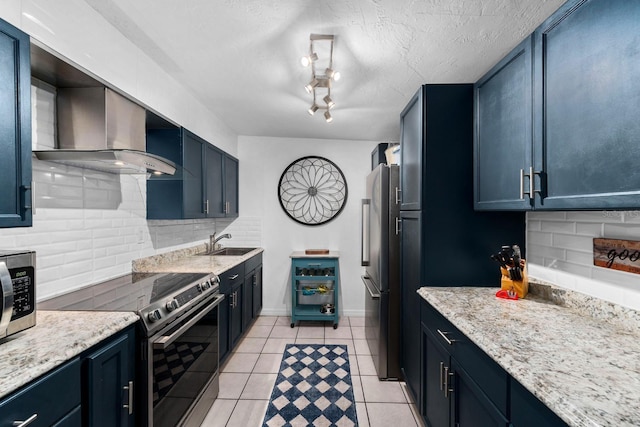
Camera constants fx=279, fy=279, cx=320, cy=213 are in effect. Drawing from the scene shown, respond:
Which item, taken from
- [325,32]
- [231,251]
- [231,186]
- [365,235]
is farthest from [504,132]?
[231,251]

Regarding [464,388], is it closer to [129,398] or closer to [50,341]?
[129,398]

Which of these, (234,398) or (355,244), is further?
(355,244)

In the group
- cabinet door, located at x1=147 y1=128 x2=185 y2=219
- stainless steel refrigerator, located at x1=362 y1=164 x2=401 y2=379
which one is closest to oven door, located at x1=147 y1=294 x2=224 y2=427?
cabinet door, located at x1=147 y1=128 x2=185 y2=219

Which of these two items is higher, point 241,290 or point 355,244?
point 355,244

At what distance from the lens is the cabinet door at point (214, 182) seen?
2.83 metres

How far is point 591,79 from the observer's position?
3.22ft

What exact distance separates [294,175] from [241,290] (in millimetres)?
1694

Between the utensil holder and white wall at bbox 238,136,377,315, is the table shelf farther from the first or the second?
the utensil holder

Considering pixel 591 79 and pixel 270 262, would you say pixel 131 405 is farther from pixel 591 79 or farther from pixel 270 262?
pixel 270 262

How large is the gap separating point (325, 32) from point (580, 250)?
1.78 m

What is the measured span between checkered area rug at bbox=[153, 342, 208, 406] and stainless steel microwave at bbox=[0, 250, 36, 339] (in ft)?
1.72

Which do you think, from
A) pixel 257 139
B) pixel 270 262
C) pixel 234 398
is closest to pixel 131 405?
pixel 234 398

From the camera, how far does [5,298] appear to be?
0.93 metres

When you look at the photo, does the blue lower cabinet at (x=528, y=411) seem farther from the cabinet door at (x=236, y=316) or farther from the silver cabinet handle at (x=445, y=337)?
the cabinet door at (x=236, y=316)
